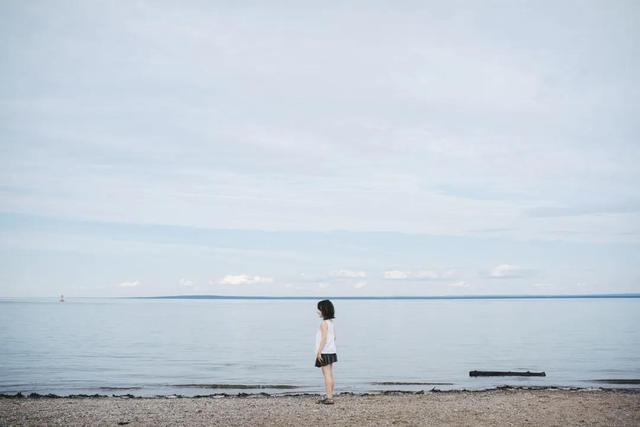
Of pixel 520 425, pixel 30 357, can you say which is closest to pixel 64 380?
pixel 30 357

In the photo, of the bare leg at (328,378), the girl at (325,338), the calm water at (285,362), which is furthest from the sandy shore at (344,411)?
the calm water at (285,362)

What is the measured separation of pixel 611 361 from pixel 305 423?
2854cm

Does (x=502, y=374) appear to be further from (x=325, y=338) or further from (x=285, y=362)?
(x=325, y=338)

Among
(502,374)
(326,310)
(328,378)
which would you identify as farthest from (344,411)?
(502,374)

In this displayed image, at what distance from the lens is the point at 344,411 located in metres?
14.7

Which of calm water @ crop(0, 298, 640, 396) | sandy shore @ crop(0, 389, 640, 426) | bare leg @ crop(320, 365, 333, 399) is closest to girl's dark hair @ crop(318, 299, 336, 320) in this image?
bare leg @ crop(320, 365, 333, 399)

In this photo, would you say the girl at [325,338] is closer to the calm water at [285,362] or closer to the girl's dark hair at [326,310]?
the girl's dark hair at [326,310]

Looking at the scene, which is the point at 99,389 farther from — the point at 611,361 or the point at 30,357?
the point at 611,361

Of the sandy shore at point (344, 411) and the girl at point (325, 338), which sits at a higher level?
the girl at point (325, 338)

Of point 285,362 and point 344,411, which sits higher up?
point 344,411

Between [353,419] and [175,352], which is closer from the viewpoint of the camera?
[353,419]

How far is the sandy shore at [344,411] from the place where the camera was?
44.3ft

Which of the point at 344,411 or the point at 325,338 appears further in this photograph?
the point at 325,338

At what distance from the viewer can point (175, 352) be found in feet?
136
